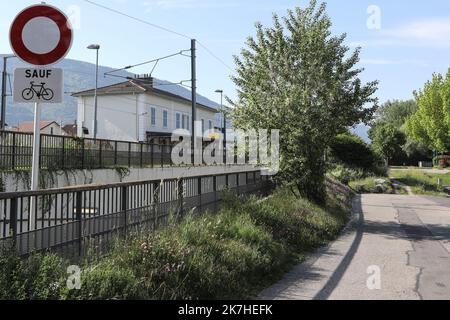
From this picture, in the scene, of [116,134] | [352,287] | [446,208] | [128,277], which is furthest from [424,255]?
[116,134]

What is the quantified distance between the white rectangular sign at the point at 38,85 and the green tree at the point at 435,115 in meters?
57.5

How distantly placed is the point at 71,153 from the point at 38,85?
12.6 meters

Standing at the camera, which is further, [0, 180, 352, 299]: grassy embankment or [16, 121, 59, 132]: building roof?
[16, 121, 59, 132]: building roof

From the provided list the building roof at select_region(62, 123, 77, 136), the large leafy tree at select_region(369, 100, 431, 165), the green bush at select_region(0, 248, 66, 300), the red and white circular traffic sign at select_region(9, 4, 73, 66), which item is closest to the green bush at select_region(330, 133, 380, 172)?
the large leafy tree at select_region(369, 100, 431, 165)

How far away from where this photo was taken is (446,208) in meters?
26.3

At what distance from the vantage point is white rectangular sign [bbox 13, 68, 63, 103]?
19.2 ft

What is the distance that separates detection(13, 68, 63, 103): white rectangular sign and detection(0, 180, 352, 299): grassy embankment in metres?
1.78

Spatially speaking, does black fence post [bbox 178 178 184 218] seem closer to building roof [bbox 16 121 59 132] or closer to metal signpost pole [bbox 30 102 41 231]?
metal signpost pole [bbox 30 102 41 231]

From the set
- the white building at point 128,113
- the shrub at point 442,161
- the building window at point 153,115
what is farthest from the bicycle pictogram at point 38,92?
the shrub at point 442,161

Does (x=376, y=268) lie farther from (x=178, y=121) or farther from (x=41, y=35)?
(x=178, y=121)

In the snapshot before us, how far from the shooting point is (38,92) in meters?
5.89

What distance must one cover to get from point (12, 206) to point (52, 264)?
2.36 feet

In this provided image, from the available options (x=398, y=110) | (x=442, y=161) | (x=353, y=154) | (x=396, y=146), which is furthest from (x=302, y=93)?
(x=398, y=110)
